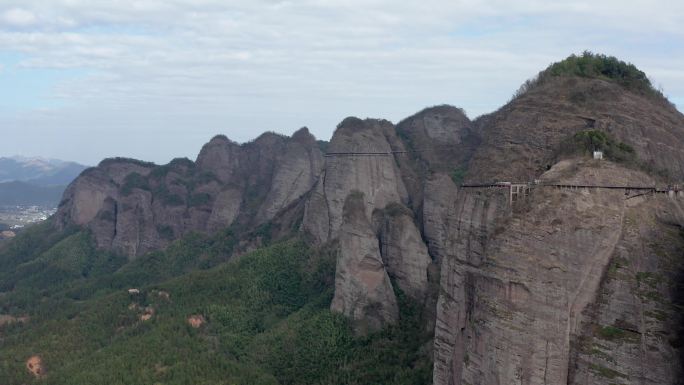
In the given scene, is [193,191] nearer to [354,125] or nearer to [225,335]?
[354,125]

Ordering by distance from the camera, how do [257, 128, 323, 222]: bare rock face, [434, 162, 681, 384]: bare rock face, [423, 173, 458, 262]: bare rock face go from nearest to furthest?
[434, 162, 681, 384]: bare rock face < [423, 173, 458, 262]: bare rock face < [257, 128, 323, 222]: bare rock face

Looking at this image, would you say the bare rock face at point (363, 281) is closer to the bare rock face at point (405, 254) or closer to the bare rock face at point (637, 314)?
the bare rock face at point (405, 254)

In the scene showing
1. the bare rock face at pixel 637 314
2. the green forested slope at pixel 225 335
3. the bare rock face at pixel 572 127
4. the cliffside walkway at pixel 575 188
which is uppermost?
the bare rock face at pixel 572 127

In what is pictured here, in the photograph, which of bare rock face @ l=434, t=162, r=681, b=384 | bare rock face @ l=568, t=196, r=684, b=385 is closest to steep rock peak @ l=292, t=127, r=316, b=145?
bare rock face @ l=434, t=162, r=681, b=384

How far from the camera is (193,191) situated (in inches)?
3829

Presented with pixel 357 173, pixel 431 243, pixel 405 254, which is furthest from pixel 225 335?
pixel 357 173

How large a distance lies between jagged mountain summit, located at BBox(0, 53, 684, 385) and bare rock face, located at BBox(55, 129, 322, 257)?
0.29 metres

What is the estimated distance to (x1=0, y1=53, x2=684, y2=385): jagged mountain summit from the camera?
2386 centimetres

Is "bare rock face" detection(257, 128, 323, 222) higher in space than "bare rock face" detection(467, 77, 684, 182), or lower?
lower

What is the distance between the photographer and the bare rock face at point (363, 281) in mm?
47406

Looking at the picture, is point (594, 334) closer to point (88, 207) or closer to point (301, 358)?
point (301, 358)

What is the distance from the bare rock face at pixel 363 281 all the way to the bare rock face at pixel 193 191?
3507 cm

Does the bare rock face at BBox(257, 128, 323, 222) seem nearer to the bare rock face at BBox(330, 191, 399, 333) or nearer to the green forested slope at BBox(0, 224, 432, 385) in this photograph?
the green forested slope at BBox(0, 224, 432, 385)

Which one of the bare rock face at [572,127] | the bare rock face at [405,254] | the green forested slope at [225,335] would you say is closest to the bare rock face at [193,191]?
the green forested slope at [225,335]
